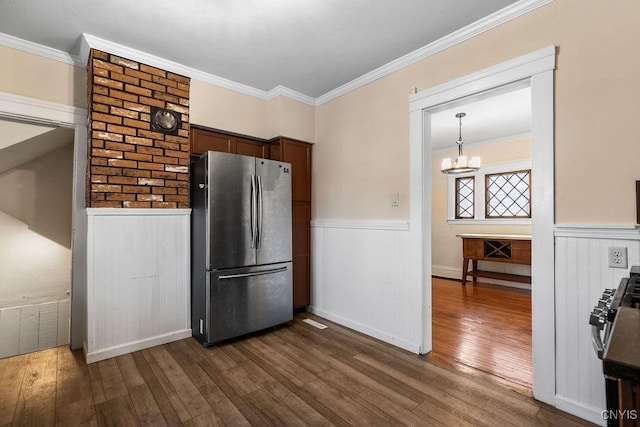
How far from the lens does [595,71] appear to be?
1767 mm

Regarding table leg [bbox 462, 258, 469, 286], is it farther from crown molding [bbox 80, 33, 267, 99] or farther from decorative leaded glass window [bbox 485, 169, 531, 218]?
crown molding [bbox 80, 33, 267, 99]

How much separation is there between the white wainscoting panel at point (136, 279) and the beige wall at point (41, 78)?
1.06m

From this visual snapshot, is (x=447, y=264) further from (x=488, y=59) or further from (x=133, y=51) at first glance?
(x=133, y=51)

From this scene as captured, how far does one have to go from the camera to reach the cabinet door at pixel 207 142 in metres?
3.11

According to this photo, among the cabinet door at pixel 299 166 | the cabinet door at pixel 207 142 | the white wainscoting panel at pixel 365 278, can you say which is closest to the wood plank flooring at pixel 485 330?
the white wainscoting panel at pixel 365 278

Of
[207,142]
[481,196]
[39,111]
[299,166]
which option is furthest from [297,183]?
[481,196]

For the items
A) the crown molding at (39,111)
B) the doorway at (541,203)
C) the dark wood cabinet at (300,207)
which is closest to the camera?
the doorway at (541,203)

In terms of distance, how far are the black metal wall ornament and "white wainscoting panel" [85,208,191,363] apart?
747 mm

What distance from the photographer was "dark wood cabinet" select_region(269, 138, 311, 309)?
3.52 metres

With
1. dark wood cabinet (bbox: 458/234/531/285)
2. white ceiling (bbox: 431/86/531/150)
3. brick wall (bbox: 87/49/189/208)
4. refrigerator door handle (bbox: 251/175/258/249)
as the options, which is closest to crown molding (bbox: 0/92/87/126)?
A: brick wall (bbox: 87/49/189/208)

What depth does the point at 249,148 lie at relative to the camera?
11.6ft

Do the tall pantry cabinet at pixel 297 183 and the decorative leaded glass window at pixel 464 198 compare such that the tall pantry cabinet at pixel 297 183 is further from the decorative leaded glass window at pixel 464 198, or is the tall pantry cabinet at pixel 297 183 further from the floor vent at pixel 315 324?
the decorative leaded glass window at pixel 464 198

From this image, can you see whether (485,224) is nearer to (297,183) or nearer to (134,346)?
(297,183)

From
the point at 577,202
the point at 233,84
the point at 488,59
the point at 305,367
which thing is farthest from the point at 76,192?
the point at 577,202
